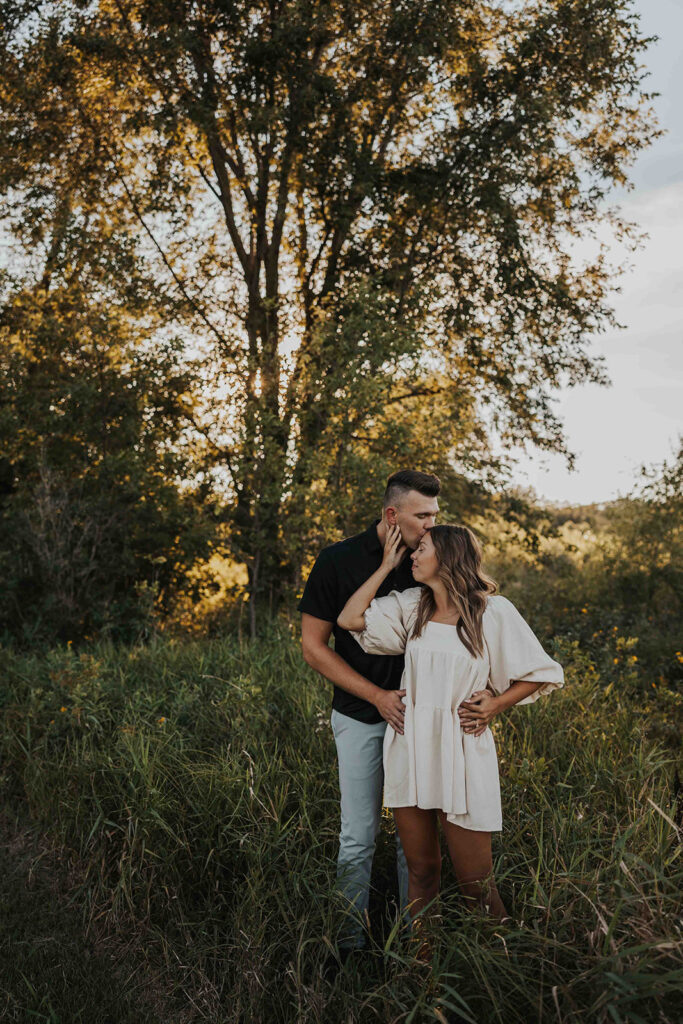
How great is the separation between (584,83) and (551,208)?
1.77 m

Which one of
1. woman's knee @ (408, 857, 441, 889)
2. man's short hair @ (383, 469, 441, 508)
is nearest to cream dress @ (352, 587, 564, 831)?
woman's knee @ (408, 857, 441, 889)

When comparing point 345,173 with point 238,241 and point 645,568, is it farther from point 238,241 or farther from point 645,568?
point 645,568

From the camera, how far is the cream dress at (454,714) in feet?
9.80

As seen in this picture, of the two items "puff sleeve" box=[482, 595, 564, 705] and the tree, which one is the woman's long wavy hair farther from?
the tree

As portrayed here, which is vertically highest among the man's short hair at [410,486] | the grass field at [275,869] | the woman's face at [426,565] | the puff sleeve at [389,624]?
the man's short hair at [410,486]

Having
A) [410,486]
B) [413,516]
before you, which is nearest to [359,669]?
[413,516]

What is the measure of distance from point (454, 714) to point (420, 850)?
0.60 meters

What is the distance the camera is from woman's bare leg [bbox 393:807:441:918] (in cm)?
314

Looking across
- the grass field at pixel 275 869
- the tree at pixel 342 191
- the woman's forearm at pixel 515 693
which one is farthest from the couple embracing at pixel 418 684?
the tree at pixel 342 191

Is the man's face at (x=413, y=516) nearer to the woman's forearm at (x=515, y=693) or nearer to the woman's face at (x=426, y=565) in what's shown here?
the woman's face at (x=426, y=565)

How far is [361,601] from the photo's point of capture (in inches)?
132

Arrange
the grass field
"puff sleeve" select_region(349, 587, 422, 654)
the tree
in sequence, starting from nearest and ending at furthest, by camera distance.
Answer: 1. the grass field
2. "puff sleeve" select_region(349, 587, 422, 654)
3. the tree

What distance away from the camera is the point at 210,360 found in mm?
9672

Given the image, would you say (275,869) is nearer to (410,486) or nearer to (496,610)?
(496,610)
